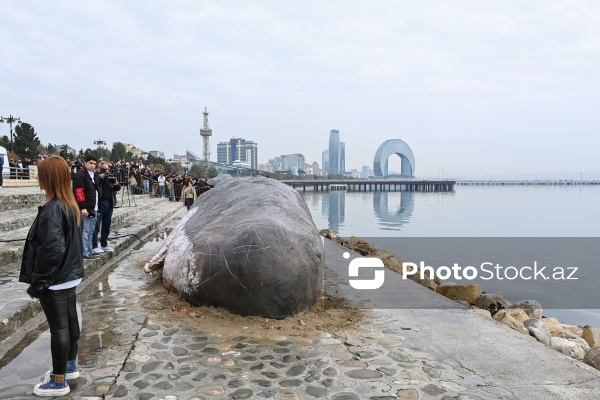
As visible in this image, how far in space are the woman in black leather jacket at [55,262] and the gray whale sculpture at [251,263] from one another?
182cm

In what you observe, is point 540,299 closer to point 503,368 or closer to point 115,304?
point 503,368

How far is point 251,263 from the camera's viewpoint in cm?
506

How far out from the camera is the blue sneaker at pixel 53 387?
3.50 m

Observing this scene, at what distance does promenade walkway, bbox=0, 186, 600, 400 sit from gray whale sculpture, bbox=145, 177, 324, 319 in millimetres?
371

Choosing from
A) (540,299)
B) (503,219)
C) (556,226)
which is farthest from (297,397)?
(503,219)

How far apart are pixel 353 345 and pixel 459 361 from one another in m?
1.01

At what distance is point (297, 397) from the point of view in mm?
3586

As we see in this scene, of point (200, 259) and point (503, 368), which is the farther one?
point (200, 259)

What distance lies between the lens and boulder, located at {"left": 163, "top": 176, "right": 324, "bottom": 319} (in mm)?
5121

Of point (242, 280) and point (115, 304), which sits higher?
point (242, 280)

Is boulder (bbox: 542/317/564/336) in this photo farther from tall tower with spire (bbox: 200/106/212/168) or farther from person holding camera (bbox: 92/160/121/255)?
tall tower with spire (bbox: 200/106/212/168)

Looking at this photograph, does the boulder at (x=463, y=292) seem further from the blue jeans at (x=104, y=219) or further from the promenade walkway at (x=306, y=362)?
the blue jeans at (x=104, y=219)

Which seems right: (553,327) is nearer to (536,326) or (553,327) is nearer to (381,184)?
(536,326)

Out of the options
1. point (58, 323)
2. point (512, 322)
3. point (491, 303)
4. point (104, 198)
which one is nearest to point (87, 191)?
point (104, 198)
